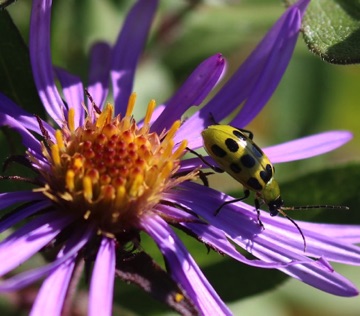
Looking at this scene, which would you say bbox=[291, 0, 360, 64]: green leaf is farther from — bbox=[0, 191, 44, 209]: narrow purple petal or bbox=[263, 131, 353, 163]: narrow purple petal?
bbox=[0, 191, 44, 209]: narrow purple petal

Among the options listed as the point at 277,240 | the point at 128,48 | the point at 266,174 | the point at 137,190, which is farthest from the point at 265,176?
the point at 128,48

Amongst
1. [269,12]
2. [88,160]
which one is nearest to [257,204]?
[88,160]

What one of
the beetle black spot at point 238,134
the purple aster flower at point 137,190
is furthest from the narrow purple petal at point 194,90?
the beetle black spot at point 238,134

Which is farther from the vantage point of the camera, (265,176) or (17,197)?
(265,176)

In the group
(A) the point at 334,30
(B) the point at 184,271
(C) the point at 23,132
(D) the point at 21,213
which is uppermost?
(A) the point at 334,30

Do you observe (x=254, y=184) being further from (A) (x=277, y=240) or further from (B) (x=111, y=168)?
(B) (x=111, y=168)

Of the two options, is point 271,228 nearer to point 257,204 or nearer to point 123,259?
point 257,204
